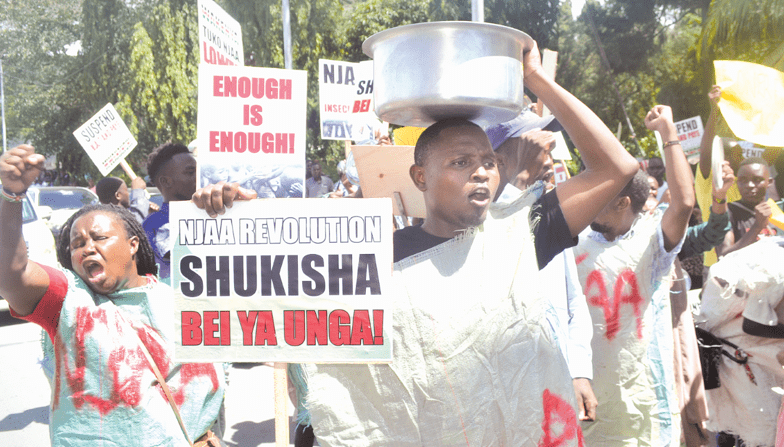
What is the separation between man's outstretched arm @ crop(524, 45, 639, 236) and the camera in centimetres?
224

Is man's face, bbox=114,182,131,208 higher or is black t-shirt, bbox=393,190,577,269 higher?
man's face, bbox=114,182,131,208

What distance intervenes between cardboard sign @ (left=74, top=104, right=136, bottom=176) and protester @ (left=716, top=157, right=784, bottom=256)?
574cm

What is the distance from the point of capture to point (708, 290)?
4180 millimetres

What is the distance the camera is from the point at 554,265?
9.72ft

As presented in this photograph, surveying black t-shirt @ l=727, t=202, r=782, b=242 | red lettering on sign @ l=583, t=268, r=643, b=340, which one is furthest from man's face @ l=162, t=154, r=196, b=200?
black t-shirt @ l=727, t=202, r=782, b=242

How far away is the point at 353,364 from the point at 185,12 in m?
20.6

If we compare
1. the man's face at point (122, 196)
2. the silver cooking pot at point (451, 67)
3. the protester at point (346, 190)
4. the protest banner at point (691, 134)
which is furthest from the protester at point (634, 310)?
the protest banner at point (691, 134)

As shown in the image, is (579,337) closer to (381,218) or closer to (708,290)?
(381,218)

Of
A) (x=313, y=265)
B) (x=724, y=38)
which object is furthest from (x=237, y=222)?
(x=724, y=38)

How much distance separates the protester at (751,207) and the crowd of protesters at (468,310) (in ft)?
3.16

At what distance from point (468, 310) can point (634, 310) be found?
1590 millimetres

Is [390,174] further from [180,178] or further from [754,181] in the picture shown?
[754,181]

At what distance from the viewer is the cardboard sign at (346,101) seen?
302 inches

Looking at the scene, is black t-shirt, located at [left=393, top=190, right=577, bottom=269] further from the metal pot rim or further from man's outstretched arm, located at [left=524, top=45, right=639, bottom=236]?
the metal pot rim
